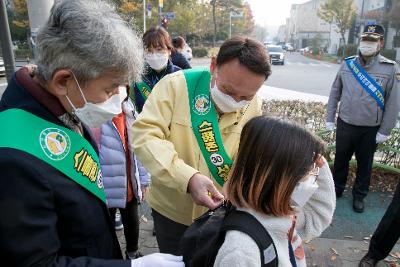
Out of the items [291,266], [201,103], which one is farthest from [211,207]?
[201,103]

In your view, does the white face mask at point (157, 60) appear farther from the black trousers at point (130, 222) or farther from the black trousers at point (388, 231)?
the black trousers at point (388, 231)

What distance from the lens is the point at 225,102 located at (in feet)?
5.69

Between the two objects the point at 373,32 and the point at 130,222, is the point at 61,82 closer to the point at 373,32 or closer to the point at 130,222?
the point at 130,222

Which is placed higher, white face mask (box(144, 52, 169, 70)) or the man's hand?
white face mask (box(144, 52, 169, 70))

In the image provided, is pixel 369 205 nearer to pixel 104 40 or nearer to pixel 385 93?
pixel 385 93

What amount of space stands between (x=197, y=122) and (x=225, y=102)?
6.8 inches

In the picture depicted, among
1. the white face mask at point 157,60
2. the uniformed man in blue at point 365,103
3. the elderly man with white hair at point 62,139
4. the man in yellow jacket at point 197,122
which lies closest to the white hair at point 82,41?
the elderly man with white hair at point 62,139

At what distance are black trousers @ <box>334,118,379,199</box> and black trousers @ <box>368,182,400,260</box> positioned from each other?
1248mm

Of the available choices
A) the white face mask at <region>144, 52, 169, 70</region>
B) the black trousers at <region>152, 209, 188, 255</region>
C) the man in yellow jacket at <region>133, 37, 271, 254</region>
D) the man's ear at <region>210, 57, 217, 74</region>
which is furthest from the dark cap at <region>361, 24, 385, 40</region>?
the black trousers at <region>152, 209, 188, 255</region>

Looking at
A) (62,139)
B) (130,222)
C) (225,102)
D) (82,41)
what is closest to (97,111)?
(62,139)

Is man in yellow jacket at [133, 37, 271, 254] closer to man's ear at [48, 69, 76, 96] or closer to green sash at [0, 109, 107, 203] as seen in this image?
green sash at [0, 109, 107, 203]

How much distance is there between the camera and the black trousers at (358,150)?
13.1 ft

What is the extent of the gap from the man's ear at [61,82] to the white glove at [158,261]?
64 centimetres

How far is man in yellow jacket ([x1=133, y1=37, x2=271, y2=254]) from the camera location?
1592mm
